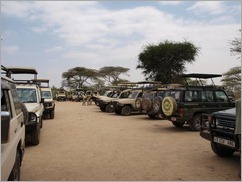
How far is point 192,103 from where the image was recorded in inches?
473

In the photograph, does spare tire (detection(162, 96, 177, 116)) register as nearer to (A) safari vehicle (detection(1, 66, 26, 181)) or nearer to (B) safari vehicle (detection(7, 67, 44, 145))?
(B) safari vehicle (detection(7, 67, 44, 145))

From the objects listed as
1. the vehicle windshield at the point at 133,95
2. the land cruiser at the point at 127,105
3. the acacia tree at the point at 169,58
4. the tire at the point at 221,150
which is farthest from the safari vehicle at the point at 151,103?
the acacia tree at the point at 169,58

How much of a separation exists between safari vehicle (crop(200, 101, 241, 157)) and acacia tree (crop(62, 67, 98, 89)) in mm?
53137

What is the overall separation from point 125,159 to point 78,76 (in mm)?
55295

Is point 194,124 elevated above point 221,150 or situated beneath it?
elevated above

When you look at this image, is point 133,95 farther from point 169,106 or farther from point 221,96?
point 169,106

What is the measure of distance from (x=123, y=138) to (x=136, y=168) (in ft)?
12.8

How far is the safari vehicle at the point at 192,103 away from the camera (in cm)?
1180

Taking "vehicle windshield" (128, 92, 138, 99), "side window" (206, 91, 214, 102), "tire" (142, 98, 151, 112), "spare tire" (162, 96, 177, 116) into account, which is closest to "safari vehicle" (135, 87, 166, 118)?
"tire" (142, 98, 151, 112)

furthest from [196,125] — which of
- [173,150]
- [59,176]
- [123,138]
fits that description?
[59,176]

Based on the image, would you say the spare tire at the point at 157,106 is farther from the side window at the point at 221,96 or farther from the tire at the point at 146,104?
the side window at the point at 221,96

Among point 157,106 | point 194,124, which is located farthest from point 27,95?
point 194,124

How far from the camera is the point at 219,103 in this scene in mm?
12492

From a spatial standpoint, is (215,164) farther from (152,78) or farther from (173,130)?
(152,78)
